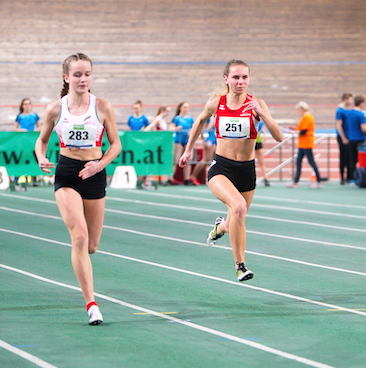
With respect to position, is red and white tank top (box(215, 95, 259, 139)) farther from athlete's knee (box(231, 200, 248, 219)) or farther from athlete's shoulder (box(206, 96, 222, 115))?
athlete's knee (box(231, 200, 248, 219))

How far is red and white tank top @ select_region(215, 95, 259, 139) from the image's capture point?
6.96 m

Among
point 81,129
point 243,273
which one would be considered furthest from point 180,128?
point 81,129

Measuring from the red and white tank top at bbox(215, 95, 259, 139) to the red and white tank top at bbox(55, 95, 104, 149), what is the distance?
165cm

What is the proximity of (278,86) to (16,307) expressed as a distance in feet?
73.6

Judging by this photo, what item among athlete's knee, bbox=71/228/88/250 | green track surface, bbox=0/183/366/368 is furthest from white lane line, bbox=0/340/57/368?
athlete's knee, bbox=71/228/88/250

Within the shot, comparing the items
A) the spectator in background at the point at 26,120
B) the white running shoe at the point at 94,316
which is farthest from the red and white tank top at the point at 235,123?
the spectator in background at the point at 26,120

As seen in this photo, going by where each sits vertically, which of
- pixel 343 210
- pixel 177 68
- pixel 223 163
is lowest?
pixel 343 210

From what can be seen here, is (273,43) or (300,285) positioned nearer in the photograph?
(300,285)

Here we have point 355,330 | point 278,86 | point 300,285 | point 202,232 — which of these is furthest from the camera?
point 278,86

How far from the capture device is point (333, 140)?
23.9 m

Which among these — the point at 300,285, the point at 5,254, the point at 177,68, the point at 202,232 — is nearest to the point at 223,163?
the point at 300,285

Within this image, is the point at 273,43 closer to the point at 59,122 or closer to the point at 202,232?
the point at 202,232

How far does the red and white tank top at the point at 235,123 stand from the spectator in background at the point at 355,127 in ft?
39.5

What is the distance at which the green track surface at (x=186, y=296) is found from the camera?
4.73 metres
